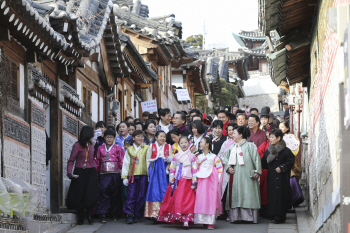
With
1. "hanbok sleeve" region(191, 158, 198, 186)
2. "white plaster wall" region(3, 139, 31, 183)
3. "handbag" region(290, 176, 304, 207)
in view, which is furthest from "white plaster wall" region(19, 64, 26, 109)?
"handbag" region(290, 176, 304, 207)

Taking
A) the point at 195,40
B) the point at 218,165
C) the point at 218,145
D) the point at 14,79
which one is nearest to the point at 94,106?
the point at 218,145

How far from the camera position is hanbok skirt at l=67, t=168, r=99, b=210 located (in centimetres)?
1116

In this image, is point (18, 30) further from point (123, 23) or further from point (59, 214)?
point (123, 23)

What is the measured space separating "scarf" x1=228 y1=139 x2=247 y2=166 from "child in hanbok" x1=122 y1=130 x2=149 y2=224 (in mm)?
1835

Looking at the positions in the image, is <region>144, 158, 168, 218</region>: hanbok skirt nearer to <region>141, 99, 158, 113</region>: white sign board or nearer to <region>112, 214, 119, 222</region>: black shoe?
<region>112, 214, 119, 222</region>: black shoe

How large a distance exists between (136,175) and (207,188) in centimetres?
164

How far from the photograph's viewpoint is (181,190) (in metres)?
11.2

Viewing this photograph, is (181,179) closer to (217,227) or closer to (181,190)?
(181,190)

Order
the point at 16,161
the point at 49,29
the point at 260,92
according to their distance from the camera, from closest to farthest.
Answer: the point at 16,161, the point at 49,29, the point at 260,92

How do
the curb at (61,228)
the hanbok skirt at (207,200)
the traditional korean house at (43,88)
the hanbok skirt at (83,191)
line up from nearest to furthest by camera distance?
the traditional korean house at (43,88) < the curb at (61,228) < the hanbok skirt at (207,200) < the hanbok skirt at (83,191)

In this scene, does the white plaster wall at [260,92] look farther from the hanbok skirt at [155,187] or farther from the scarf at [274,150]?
the hanbok skirt at [155,187]

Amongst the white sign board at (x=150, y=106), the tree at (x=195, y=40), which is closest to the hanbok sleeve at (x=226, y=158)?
the white sign board at (x=150, y=106)

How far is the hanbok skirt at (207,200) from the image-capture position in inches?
429

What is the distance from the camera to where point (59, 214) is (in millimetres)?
10922
